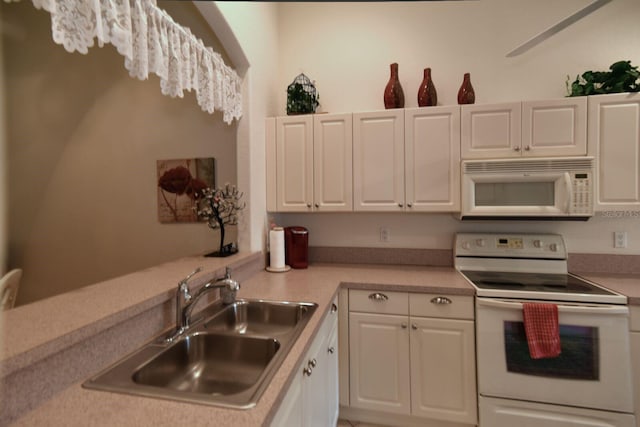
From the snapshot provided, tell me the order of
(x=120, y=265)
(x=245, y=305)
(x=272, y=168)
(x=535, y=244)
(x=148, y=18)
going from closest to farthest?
(x=148, y=18) < (x=245, y=305) < (x=535, y=244) < (x=272, y=168) < (x=120, y=265)

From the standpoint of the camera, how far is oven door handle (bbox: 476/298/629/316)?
1.51 m

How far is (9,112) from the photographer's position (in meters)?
2.80

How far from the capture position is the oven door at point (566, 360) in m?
1.52

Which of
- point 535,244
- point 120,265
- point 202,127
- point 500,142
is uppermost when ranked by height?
point 202,127

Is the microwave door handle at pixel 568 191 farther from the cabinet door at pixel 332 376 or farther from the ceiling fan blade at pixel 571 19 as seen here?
the cabinet door at pixel 332 376

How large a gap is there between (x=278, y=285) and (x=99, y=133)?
231 cm

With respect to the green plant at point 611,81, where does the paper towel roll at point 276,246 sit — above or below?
below

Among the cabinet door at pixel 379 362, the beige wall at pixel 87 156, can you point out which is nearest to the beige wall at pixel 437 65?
the cabinet door at pixel 379 362

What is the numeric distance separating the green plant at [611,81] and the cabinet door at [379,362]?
6.30 feet

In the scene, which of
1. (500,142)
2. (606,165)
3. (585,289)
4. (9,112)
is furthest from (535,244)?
(9,112)

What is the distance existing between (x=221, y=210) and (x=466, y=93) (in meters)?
1.91

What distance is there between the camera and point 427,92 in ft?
7.02

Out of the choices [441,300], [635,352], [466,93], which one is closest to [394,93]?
[466,93]

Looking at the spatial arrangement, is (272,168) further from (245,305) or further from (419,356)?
(419,356)
